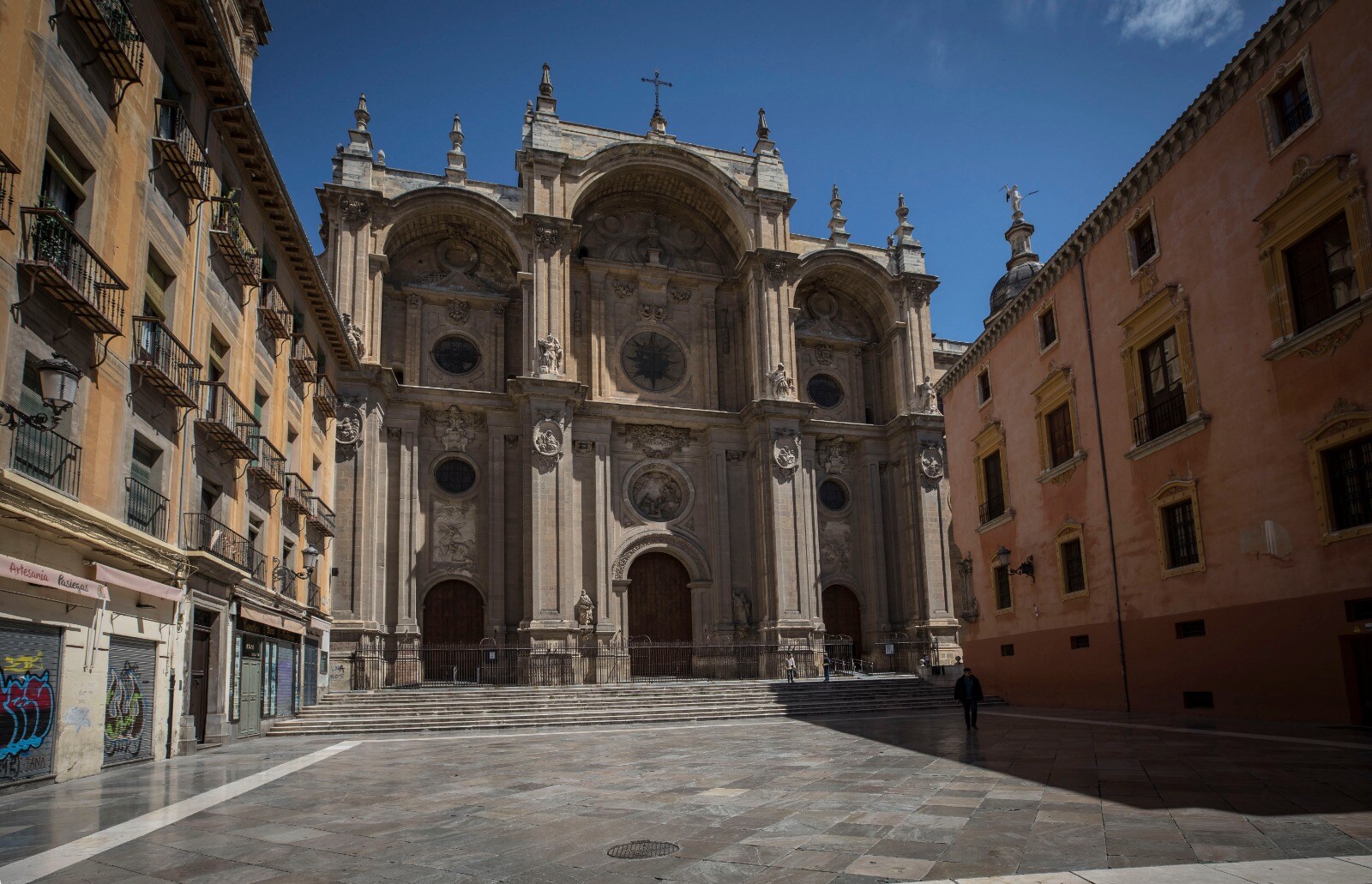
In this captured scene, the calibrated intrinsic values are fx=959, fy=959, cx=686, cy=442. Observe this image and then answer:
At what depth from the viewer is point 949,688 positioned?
28.5m

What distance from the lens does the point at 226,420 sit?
17484 mm

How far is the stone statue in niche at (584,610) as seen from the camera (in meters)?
32.2

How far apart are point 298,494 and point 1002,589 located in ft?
60.4

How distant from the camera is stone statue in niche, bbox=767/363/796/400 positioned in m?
36.1

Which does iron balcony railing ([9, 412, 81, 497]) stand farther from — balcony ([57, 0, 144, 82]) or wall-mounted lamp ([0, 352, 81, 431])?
balcony ([57, 0, 144, 82])

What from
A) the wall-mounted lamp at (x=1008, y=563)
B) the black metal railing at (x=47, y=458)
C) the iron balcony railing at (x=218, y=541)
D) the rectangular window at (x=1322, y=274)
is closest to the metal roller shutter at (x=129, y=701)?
the iron balcony railing at (x=218, y=541)

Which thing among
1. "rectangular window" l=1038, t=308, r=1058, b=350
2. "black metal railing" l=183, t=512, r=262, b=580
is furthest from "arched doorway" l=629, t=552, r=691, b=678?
"black metal railing" l=183, t=512, r=262, b=580

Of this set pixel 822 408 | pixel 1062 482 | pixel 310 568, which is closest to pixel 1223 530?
pixel 1062 482

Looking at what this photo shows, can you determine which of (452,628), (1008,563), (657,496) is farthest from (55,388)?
(657,496)

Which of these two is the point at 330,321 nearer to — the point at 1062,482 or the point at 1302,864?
the point at 1062,482

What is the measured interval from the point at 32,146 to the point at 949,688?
25571 mm

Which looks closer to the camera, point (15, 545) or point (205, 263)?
point (15, 545)

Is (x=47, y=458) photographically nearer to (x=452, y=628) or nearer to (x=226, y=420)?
(x=226, y=420)

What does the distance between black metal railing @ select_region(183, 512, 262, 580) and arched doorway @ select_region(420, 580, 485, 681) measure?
1339 centimetres
